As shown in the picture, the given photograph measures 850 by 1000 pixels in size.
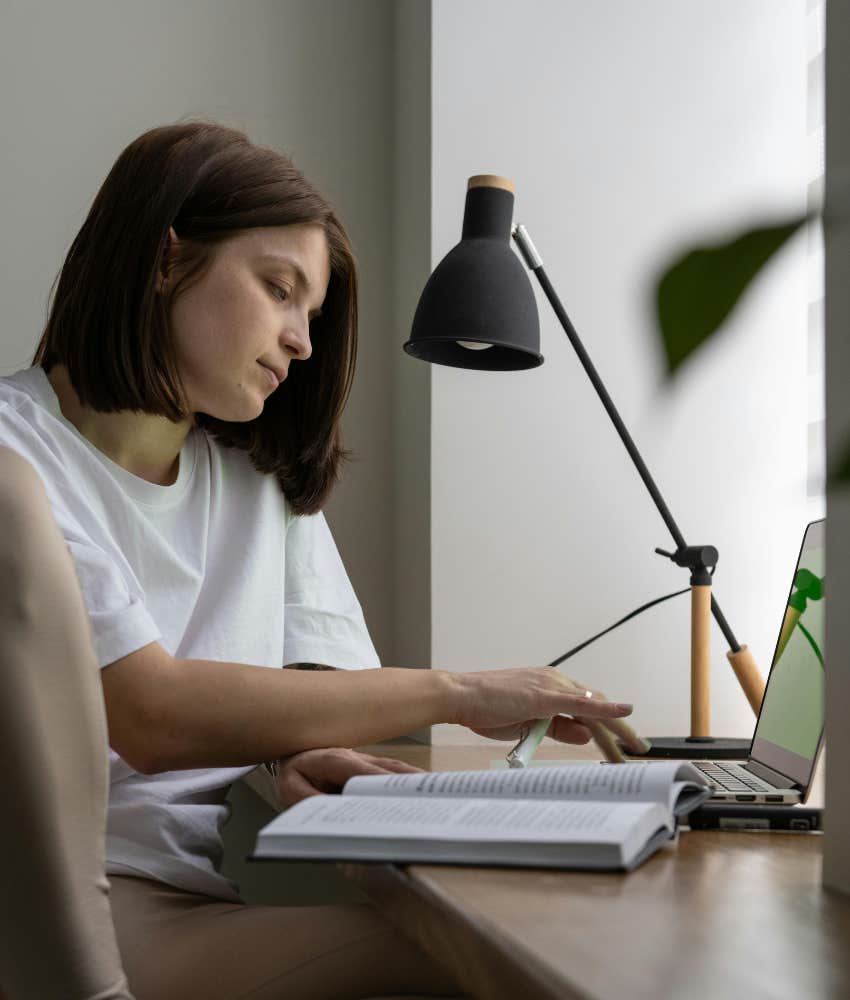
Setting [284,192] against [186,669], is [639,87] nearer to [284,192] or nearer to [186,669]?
[284,192]

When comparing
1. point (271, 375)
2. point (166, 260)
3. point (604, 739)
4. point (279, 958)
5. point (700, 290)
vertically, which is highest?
point (166, 260)

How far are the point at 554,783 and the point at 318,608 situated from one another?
2.13 feet

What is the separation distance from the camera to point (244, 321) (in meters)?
1.19

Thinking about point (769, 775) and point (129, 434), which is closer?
point (769, 775)

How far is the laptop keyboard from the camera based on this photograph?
2.98 ft

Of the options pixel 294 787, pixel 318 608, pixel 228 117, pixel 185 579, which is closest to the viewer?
pixel 294 787

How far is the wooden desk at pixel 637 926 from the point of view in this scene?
39cm

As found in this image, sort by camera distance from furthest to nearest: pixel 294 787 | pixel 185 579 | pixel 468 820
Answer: pixel 185 579 < pixel 294 787 < pixel 468 820

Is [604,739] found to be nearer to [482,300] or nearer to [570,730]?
[570,730]

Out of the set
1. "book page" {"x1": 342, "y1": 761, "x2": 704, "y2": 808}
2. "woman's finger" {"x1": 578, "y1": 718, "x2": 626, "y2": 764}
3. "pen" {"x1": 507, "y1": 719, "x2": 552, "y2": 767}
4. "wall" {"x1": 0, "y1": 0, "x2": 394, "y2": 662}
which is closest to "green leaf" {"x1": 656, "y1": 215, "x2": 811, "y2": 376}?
"book page" {"x1": 342, "y1": 761, "x2": 704, "y2": 808}

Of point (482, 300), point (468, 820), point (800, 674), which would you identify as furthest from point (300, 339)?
point (468, 820)

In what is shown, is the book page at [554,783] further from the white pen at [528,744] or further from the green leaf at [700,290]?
the green leaf at [700,290]

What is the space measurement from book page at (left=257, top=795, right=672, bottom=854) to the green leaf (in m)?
0.43

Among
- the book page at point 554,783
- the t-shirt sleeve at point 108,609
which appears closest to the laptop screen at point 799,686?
the book page at point 554,783
